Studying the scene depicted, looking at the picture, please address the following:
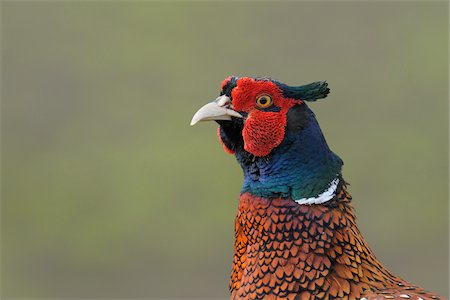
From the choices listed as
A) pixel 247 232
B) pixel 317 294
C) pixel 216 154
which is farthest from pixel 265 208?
pixel 216 154

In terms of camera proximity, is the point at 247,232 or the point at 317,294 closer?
the point at 317,294

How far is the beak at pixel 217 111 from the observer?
313 centimetres

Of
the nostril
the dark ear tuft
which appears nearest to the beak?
the nostril

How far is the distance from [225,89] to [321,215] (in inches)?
23.2

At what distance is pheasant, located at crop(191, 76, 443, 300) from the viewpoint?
3127 millimetres

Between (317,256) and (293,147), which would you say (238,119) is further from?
(317,256)

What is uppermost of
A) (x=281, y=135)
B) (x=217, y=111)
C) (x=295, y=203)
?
(x=217, y=111)

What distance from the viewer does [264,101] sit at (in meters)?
3.17

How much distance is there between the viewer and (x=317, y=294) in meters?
3.10

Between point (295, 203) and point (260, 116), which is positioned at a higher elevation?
point (260, 116)

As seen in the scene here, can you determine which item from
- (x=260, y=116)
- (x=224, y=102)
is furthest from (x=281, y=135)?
(x=224, y=102)

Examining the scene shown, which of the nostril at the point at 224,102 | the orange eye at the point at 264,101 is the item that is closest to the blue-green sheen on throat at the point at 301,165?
the orange eye at the point at 264,101

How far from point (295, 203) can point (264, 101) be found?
1.28 feet

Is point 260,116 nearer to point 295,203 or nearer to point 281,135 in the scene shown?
point 281,135
